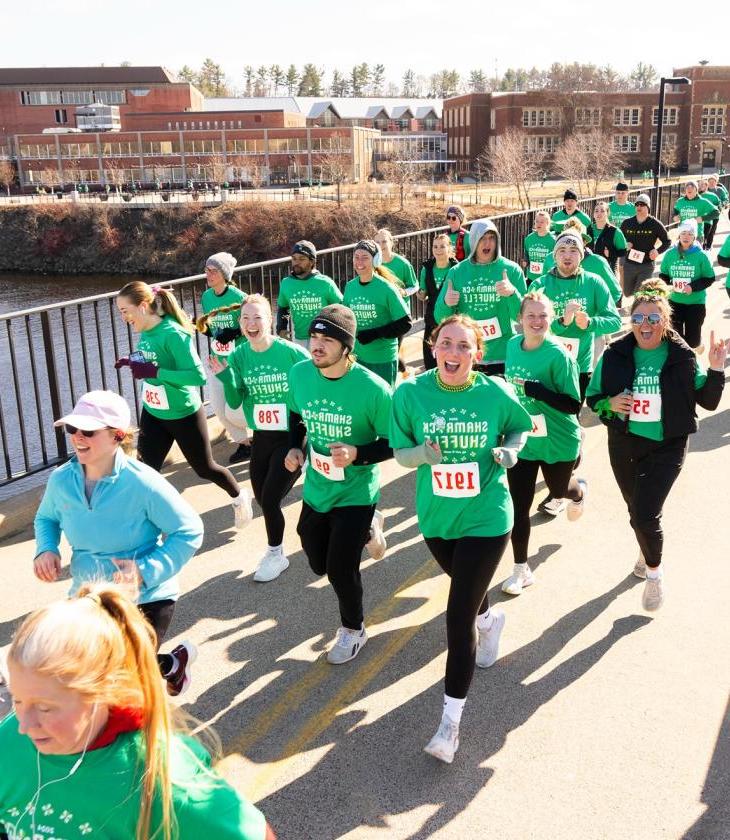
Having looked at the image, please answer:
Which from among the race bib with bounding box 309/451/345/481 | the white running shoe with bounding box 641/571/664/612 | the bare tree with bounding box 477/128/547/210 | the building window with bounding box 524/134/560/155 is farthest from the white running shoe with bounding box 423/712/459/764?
the building window with bounding box 524/134/560/155

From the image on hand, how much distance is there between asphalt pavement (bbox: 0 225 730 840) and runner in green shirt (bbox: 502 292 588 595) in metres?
0.42

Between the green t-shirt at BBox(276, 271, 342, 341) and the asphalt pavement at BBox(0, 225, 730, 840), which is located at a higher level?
Result: the green t-shirt at BBox(276, 271, 342, 341)

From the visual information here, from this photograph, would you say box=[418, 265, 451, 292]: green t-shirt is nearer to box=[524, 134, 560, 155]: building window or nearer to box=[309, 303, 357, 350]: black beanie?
box=[309, 303, 357, 350]: black beanie

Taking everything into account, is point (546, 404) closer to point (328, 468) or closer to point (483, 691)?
point (328, 468)

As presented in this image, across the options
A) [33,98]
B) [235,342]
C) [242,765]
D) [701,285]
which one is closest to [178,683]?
[242,765]

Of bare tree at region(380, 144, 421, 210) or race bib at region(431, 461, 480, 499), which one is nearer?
race bib at region(431, 461, 480, 499)

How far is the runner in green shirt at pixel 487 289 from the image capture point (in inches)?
305

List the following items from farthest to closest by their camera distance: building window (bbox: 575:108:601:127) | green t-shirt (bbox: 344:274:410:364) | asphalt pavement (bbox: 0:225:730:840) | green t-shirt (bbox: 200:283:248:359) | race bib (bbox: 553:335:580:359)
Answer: building window (bbox: 575:108:601:127), green t-shirt (bbox: 200:283:248:359), green t-shirt (bbox: 344:274:410:364), race bib (bbox: 553:335:580:359), asphalt pavement (bbox: 0:225:730:840)

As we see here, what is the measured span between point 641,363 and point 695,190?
1288 cm

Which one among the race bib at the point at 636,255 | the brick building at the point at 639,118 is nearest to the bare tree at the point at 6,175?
the brick building at the point at 639,118

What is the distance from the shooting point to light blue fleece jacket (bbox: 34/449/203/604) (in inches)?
136

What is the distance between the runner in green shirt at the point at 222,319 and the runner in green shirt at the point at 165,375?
1111 millimetres

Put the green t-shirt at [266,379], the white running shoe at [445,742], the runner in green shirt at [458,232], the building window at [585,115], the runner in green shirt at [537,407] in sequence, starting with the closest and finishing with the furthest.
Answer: the white running shoe at [445,742] < the runner in green shirt at [537,407] < the green t-shirt at [266,379] < the runner in green shirt at [458,232] < the building window at [585,115]

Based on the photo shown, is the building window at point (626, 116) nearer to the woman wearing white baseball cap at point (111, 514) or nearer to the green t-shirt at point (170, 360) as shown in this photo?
the green t-shirt at point (170, 360)
